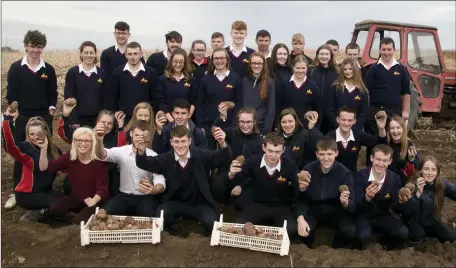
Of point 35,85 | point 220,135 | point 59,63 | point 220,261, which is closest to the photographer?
point 220,261

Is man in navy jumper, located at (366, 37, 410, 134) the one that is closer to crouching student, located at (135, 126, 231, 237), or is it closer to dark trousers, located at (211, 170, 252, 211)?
dark trousers, located at (211, 170, 252, 211)

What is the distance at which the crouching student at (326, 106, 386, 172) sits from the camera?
5.01 m

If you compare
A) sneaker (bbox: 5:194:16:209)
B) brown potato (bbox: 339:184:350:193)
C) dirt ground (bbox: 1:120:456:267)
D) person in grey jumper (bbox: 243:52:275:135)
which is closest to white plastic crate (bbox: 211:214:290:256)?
dirt ground (bbox: 1:120:456:267)

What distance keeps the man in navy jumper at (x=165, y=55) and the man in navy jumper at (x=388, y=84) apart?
277 centimetres

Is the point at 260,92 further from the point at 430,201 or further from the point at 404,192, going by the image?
the point at 430,201

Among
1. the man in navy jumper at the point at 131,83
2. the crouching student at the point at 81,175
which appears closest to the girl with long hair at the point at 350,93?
the man in navy jumper at the point at 131,83

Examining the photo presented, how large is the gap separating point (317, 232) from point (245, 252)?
1.38 meters

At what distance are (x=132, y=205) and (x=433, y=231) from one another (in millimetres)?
3355

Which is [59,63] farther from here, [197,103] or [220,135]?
[220,135]

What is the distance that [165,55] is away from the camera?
246 inches

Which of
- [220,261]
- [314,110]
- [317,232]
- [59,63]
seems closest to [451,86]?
[314,110]

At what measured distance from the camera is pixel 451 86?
32.6 feet

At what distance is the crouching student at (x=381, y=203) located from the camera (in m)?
4.42

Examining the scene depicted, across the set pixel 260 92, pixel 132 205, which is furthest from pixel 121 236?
pixel 260 92
